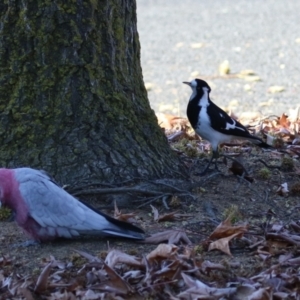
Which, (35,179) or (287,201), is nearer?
(35,179)

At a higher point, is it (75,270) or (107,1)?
(107,1)

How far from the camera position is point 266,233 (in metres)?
4.43

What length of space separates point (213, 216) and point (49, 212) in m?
1.11

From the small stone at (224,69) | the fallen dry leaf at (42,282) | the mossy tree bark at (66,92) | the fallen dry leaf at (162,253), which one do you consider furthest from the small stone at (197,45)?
the fallen dry leaf at (42,282)

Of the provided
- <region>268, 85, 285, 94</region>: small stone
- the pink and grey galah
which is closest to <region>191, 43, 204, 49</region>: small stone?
<region>268, 85, 285, 94</region>: small stone

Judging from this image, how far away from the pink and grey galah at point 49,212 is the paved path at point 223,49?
5381 mm

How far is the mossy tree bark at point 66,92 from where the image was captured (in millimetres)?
4977

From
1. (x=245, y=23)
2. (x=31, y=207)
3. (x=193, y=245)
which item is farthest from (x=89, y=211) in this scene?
(x=245, y=23)

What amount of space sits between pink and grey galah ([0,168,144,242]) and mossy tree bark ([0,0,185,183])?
2.05 feet

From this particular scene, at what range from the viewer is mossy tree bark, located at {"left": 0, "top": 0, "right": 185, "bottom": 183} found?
498 cm

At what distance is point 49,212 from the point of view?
14.5 feet

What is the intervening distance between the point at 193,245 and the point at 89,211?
24.5 inches

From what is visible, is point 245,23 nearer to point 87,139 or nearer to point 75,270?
point 87,139

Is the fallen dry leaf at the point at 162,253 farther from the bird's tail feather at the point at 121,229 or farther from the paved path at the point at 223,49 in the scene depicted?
the paved path at the point at 223,49
